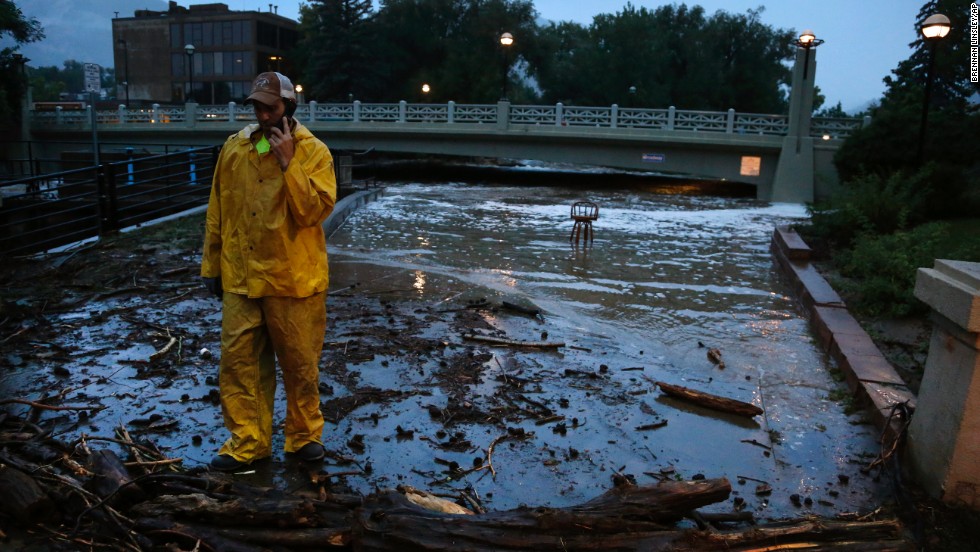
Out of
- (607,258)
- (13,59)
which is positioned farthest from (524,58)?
(607,258)

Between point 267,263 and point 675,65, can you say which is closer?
point 267,263

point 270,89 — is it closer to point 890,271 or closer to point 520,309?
point 520,309

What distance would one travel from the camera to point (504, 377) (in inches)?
238

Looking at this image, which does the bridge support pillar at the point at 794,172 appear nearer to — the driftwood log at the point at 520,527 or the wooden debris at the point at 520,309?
the wooden debris at the point at 520,309

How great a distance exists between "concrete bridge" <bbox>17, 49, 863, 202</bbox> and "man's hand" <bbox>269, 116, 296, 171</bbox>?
2371 cm

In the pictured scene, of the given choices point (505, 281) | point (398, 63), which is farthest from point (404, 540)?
point (398, 63)

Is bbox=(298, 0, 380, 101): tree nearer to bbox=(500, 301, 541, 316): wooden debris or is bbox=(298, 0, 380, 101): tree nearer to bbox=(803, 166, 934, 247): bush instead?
bbox=(803, 166, 934, 247): bush

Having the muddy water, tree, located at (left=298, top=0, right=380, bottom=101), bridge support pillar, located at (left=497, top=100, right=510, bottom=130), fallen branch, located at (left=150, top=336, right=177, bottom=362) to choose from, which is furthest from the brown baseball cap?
tree, located at (left=298, top=0, right=380, bottom=101)

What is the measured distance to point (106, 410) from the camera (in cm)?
502

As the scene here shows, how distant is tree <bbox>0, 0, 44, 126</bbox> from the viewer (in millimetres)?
34062

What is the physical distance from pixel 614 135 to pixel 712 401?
25.4 m

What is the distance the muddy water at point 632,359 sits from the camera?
4.52 meters

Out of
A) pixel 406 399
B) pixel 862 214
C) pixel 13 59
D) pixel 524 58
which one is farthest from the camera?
pixel 524 58

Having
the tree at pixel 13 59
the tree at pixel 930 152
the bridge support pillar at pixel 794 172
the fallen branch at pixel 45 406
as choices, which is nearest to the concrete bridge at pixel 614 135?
the bridge support pillar at pixel 794 172
